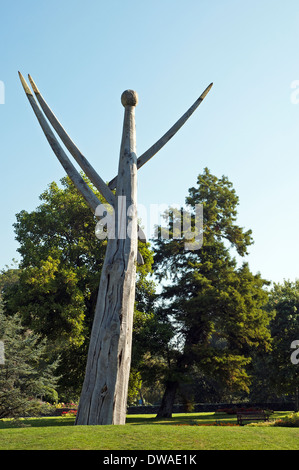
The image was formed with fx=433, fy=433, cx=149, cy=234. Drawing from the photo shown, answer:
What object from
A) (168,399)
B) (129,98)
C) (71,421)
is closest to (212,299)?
(168,399)

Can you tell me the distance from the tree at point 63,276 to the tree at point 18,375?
3.24 feet

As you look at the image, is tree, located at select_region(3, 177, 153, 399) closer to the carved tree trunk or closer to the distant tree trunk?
the distant tree trunk

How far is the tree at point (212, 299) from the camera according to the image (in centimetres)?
2234

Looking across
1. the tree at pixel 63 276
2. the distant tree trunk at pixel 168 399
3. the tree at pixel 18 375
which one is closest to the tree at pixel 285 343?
the distant tree trunk at pixel 168 399

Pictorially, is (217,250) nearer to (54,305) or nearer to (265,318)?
(265,318)

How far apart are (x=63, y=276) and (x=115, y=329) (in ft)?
40.0

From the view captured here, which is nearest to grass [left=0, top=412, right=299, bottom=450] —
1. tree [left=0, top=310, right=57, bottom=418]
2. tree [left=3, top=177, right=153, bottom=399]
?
tree [left=0, top=310, right=57, bottom=418]

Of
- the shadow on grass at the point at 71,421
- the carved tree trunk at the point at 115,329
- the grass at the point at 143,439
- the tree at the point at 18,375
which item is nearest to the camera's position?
the grass at the point at 143,439

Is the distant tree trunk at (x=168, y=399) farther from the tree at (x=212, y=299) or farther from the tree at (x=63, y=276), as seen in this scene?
the tree at (x=63, y=276)

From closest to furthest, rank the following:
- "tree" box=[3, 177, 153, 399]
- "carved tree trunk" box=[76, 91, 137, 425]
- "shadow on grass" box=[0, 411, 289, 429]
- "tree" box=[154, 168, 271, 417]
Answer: "carved tree trunk" box=[76, 91, 137, 425]
"shadow on grass" box=[0, 411, 289, 429]
"tree" box=[3, 177, 153, 399]
"tree" box=[154, 168, 271, 417]

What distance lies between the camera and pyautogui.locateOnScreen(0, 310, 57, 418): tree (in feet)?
52.6

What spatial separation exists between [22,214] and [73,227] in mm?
2704

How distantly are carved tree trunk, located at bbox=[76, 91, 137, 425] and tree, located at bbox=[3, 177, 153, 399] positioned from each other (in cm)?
1125
